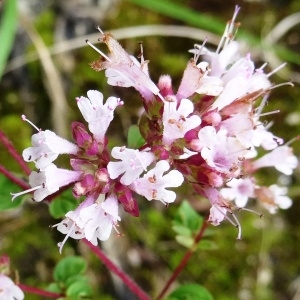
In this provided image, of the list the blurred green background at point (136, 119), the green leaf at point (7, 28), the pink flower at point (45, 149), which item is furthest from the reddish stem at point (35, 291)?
the green leaf at point (7, 28)

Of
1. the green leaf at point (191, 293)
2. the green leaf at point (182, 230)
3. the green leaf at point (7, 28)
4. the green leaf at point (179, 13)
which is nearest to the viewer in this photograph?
the green leaf at point (191, 293)

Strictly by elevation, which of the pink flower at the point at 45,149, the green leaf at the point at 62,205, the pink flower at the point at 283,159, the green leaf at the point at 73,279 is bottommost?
the green leaf at the point at 73,279

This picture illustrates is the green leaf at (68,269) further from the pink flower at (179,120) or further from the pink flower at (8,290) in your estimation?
the pink flower at (179,120)

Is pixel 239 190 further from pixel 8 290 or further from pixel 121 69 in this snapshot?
pixel 8 290

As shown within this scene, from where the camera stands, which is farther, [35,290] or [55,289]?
[55,289]

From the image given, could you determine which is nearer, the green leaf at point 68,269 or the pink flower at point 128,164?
the pink flower at point 128,164

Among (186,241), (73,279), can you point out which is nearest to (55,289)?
(73,279)

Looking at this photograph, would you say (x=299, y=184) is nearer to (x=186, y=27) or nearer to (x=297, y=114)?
(x=297, y=114)
